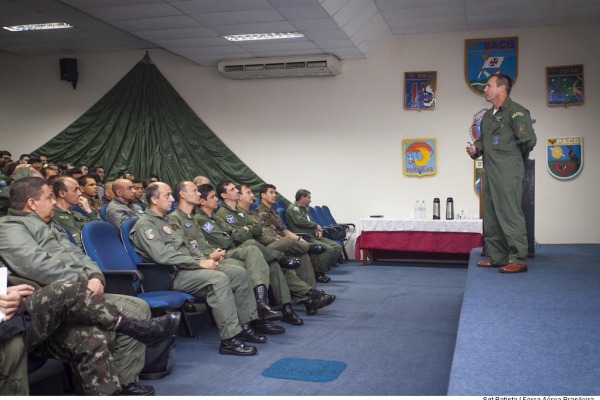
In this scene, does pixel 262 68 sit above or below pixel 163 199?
above

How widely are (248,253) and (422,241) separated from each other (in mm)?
3865

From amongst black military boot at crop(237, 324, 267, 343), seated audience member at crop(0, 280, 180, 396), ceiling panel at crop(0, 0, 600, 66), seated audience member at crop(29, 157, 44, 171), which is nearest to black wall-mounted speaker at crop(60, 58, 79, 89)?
ceiling panel at crop(0, 0, 600, 66)

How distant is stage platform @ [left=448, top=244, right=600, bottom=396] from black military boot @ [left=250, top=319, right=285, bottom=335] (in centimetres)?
136

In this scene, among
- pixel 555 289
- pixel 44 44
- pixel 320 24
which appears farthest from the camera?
pixel 44 44

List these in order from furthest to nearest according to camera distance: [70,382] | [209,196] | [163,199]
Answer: [209,196], [163,199], [70,382]

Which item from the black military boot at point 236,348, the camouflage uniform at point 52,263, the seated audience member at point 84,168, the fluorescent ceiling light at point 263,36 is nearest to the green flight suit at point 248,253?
the black military boot at point 236,348

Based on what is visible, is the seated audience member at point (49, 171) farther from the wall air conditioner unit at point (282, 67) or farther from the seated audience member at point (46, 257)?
the seated audience member at point (46, 257)

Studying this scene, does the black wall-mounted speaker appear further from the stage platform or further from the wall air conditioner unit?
the stage platform

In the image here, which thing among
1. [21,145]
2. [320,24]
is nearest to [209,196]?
[320,24]

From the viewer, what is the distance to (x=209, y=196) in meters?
4.75

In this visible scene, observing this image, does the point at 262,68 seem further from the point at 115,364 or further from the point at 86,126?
the point at 115,364

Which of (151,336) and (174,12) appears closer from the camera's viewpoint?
(151,336)

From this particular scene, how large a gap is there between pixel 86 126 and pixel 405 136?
4.99 metres

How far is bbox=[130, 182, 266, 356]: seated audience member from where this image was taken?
374 centimetres
